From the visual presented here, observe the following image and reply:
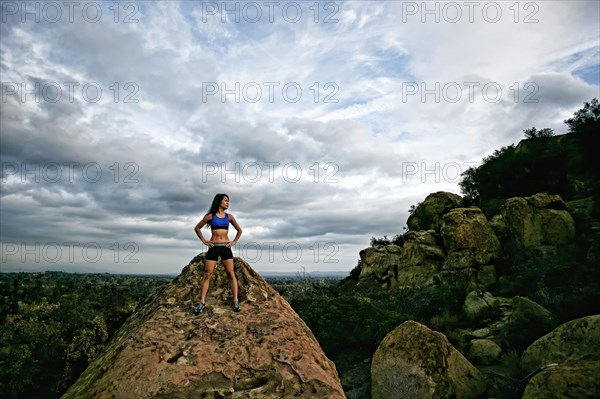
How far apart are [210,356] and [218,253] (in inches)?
78.9

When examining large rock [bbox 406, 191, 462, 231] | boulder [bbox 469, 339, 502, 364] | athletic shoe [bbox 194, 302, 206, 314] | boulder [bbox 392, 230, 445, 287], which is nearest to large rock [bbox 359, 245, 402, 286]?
boulder [bbox 392, 230, 445, 287]

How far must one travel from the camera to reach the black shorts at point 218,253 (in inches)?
272

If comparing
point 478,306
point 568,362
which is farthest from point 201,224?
point 478,306

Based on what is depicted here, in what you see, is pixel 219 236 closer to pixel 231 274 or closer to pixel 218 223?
pixel 218 223

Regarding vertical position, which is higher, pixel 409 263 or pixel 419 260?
pixel 419 260

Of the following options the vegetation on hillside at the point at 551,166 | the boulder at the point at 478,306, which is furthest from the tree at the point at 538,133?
the boulder at the point at 478,306

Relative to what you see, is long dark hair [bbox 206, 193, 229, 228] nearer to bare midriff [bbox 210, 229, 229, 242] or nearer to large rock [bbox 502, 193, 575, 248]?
bare midriff [bbox 210, 229, 229, 242]

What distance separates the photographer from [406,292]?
21.8 m

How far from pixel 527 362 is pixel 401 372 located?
11.8 ft

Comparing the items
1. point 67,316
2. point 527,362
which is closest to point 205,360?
point 527,362

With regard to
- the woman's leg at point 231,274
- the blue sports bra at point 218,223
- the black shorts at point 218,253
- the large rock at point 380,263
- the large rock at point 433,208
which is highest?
the large rock at point 433,208

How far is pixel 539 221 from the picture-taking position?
22.0 m

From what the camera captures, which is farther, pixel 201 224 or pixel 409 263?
pixel 409 263

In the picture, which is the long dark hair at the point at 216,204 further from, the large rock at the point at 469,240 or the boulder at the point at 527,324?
the large rock at the point at 469,240
